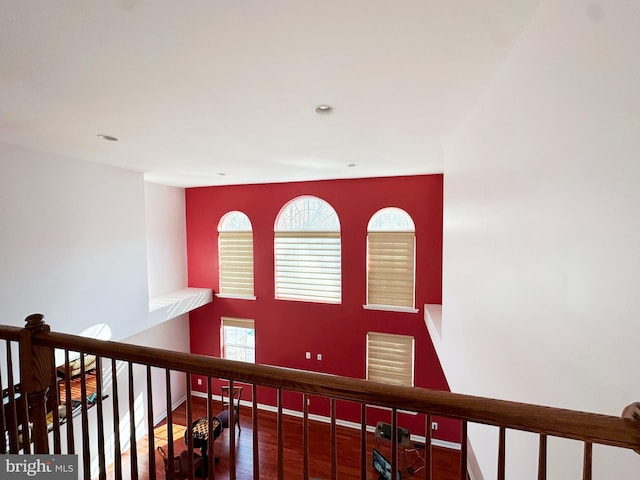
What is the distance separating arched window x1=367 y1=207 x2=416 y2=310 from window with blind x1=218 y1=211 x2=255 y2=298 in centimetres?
242

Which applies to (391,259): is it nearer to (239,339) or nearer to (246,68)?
(239,339)

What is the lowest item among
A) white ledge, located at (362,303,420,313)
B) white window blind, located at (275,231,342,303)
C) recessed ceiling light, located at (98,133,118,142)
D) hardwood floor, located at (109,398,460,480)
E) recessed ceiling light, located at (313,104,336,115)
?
hardwood floor, located at (109,398,460,480)

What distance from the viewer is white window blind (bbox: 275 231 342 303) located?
17.5 feet

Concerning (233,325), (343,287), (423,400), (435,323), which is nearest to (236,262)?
(233,325)

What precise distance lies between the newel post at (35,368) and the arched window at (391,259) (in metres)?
4.30

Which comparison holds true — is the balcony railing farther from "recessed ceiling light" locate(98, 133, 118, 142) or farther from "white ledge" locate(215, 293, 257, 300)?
"white ledge" locate(215, 293, 257, 300)

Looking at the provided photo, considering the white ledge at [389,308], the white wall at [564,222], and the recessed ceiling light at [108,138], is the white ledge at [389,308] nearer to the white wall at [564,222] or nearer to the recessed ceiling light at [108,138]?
the white wall at [564,222]

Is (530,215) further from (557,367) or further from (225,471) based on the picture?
(225,471)

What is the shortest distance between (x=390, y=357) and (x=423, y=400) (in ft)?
15.1

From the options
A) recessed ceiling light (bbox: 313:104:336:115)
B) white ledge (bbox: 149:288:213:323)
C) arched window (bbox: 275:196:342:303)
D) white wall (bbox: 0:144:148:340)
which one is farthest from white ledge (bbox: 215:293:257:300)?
recessed ceiling light (bbox: 313:104:336:115)

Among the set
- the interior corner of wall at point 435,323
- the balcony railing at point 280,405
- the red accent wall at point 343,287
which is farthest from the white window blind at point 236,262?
the balcony railing at point 280,405

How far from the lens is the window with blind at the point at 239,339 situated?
5.87 meters

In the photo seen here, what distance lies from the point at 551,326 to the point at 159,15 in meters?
1.94

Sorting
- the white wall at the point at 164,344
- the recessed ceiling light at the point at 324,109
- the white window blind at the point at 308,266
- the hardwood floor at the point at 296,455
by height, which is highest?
the recessed ceiling light at the point at 324,109
